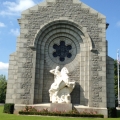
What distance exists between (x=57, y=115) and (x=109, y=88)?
5233 millimetres

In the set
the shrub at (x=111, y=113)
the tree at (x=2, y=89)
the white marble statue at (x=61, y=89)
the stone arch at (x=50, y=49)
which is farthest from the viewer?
the tree at (x=2, y=89)

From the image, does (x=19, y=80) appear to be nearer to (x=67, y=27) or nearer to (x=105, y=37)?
(x=67, y=27)

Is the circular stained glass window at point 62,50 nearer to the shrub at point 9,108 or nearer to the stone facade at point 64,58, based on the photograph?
the stone facade at point 64,58

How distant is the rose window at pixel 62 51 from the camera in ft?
55.2

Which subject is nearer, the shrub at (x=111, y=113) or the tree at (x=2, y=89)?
the shrub at (x=111, y=113)

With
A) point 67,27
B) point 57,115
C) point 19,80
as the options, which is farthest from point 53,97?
point 67,27

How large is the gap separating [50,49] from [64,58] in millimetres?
1405

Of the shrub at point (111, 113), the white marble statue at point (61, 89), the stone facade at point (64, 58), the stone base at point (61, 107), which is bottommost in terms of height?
the shrub at point (111, 113)

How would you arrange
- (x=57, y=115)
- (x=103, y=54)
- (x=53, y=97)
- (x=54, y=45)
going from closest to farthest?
(x=57, y=115)
(x=53, y=97)
(x=103, y=54)
(x=54, y=45)

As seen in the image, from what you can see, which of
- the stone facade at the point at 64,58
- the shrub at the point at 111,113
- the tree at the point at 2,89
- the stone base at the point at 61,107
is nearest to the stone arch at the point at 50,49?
the stone facade at the point at 64,58

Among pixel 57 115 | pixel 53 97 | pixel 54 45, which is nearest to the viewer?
pixel 57 115

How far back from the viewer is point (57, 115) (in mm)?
13562

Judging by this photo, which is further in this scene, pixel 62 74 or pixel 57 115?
pixel 62 74

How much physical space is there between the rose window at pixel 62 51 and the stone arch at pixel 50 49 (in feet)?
1.01
